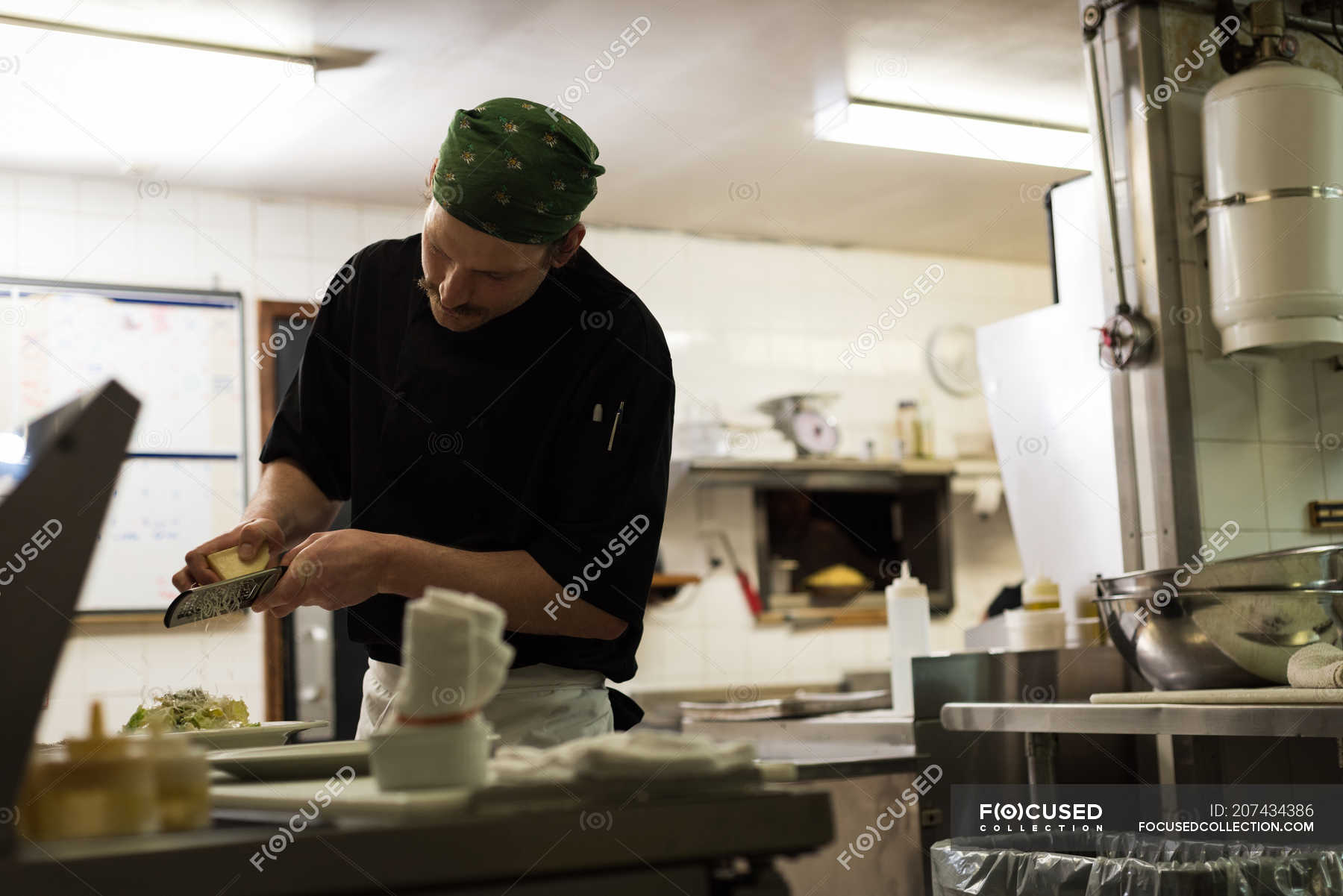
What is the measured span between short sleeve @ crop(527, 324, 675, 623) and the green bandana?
20 cm

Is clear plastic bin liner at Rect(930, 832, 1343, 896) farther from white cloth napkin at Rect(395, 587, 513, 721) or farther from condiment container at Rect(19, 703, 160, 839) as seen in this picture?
condiment container at Rect(19, 703, 160, 839)

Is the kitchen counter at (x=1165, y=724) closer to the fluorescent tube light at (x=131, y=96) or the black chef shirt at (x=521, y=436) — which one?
the black chef shirt at (x=521, y=436)

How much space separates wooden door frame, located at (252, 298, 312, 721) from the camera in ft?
16.1

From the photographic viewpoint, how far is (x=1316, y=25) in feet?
10.5

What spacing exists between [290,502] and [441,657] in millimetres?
1051

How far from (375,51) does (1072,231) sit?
2096 mm

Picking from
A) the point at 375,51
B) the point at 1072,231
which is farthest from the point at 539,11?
the point at 1072,231

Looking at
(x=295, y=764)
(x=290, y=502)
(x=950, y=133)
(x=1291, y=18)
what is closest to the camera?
(x=295, y=764)

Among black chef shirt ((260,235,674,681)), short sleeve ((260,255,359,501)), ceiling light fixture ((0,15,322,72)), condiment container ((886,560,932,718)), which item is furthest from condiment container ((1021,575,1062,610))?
ceiling light fixture ((0,15,322,72))

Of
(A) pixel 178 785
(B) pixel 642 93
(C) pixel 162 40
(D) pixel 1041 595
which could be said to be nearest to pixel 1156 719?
(D) pixel 1041 595

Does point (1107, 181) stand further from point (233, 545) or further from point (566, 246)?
point (233, 545)

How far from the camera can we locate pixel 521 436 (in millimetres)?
1647

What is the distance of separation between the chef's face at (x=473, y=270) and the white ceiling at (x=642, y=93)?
2231 millimetres

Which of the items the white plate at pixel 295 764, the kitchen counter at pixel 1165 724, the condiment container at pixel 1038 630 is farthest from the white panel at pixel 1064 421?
the white plate at pixel 295 764
